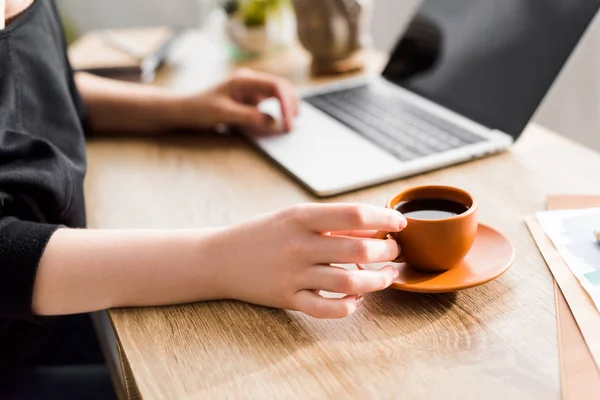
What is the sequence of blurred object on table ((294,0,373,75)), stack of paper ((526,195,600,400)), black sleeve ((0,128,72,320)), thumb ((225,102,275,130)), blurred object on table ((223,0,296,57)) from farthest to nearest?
blurred object on table ((223,0,296,57)), blurred object on table ((294,0,373,75)), thumb ((225,102,275,130)), black sleeve ((0,128,72,320)), stack of paper ((526,195,600,400))

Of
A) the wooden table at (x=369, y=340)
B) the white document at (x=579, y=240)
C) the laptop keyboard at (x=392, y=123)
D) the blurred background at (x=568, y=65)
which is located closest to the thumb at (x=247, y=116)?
the laptop keyboard at (x=392, y=123)

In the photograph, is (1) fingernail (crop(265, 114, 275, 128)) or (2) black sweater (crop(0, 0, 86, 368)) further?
(1) fingernail (crop(265, 114, 275, 128))

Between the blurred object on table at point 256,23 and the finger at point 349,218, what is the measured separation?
82cm

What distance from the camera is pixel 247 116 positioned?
3.13 ft

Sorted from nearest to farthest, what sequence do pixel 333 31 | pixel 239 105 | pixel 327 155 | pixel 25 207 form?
1. pixel 25 207
2. pixel 327 155
3. pixel 239 105
4. pixel 333 31

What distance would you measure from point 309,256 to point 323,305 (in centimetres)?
4

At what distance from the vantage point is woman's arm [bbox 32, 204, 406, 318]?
1.79 feet

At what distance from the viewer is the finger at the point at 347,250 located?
544 mm

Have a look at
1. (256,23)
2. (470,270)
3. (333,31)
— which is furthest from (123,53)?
(470,270)

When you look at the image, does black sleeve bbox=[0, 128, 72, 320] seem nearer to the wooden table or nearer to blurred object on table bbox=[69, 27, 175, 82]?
the wooden table

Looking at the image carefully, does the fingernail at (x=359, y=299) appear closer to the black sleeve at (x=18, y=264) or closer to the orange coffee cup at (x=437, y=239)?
the orange coffee cup at (x=437, y=239)

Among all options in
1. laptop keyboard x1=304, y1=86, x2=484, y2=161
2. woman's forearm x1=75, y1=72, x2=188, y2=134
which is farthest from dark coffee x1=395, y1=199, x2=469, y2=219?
woman's forearm x1=75, y1=72, x2=188, y2=134

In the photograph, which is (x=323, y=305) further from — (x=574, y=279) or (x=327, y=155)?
(x=327, y=155)

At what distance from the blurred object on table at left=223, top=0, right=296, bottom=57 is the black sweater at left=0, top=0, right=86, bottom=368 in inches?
19.1
